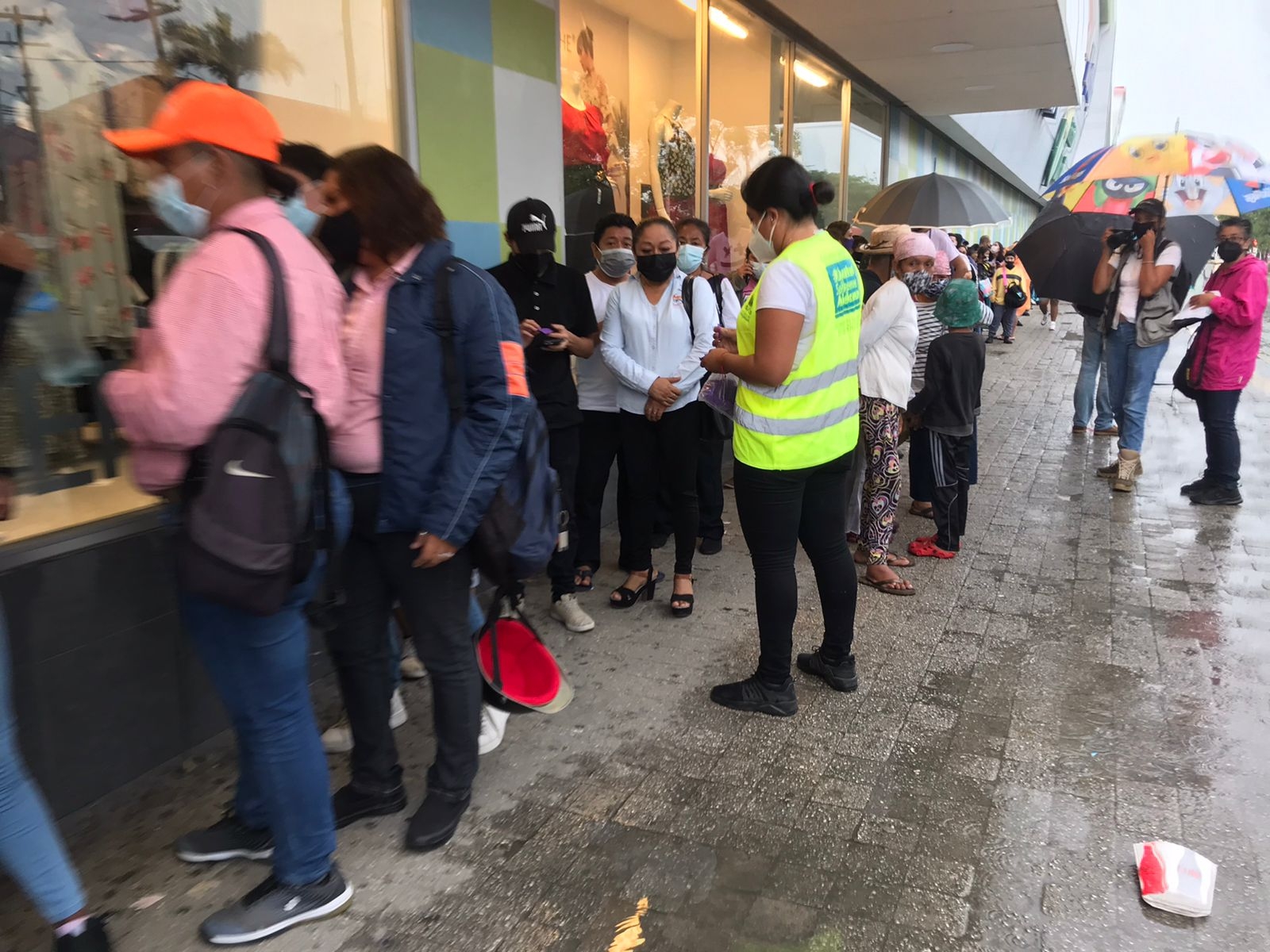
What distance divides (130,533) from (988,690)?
3.25m

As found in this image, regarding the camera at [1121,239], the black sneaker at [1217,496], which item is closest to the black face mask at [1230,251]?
the camera at [1121,239]

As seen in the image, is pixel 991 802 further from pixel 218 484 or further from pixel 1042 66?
pixel 1042 66

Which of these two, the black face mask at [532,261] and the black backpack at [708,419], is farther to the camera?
the black backpack at [708,419]

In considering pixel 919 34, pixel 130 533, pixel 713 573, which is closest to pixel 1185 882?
pixel 713 573

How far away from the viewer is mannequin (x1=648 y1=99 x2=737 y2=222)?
6.85 m

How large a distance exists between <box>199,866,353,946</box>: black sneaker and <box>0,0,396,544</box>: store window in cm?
127

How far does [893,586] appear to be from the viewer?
4684 millimetres

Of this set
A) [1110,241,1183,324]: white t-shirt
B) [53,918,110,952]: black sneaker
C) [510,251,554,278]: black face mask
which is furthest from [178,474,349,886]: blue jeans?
[1110,241,1183,324]: white t-shirt

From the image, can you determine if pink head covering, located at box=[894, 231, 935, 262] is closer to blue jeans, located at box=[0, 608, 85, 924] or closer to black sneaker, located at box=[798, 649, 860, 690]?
black sneaker, located at box=[798, 649, 860, 690]

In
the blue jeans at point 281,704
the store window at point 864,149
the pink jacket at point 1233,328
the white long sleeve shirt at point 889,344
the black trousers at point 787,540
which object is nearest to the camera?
the blue jeans at point 281,704

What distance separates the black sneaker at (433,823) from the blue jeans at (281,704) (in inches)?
12.3

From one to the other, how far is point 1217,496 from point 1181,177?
2.47 metres

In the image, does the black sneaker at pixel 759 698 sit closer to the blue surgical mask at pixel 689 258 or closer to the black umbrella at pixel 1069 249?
the blue surgical mask at pixel 689 258

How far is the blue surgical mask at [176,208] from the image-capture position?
197 cm
